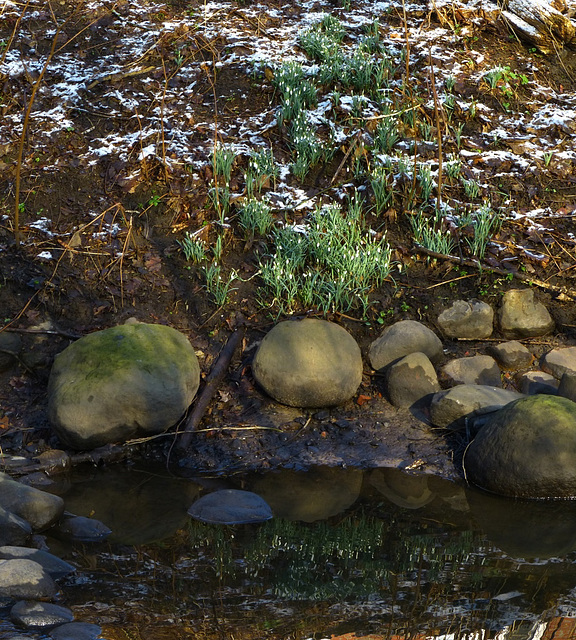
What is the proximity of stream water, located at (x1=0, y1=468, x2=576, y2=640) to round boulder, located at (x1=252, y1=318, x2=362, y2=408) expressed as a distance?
1.97ft

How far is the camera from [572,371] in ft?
17.1

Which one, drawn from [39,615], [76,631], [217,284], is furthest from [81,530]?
[217,284]

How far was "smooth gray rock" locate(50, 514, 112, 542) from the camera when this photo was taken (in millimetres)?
3863

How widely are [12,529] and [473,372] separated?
3.35 meters

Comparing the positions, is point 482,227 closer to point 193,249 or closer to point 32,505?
point 193,249

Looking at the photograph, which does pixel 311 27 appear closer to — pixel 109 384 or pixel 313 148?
pixel 313 148

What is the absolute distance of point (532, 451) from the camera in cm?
431

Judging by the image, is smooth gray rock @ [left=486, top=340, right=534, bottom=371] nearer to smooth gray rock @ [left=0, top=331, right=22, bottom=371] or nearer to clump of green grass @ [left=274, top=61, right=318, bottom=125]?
clump of green grass @ [left=274, top=61, right=318, bottom=125]

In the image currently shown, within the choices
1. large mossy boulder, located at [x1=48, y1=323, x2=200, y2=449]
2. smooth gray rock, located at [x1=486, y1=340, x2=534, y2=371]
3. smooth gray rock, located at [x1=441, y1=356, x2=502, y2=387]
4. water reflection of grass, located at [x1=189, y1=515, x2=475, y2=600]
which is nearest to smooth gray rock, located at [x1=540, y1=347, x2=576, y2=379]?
smooth gray rock, located at [x1=486, y1=340, x2=534, y2=371]

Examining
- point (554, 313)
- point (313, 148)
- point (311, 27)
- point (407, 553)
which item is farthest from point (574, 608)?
point (311, 27)

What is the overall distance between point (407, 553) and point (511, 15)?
6.81 meters

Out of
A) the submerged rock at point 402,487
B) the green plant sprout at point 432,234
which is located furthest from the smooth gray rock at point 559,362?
the submerged rock at point 402,487

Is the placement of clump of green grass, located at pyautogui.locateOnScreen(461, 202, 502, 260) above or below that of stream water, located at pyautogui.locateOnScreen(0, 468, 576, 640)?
above

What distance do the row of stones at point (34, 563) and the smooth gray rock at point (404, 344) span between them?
2.44m
